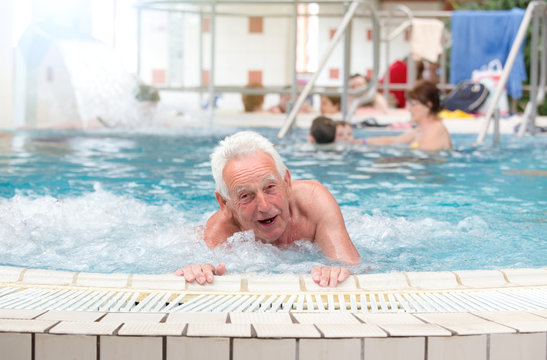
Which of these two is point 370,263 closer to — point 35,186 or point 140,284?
point 140,284

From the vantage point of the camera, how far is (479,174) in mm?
5449

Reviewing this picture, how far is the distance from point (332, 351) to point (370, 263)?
1237 mm

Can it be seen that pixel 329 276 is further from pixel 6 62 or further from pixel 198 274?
pixel 6 62

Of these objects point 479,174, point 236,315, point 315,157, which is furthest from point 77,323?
point 315,157

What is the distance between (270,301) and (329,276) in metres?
0.24

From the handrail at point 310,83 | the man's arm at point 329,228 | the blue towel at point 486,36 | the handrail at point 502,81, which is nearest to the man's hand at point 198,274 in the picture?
the man's arm at point 329,228

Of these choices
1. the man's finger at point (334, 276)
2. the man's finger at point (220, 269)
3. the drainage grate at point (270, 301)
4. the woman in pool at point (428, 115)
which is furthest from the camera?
the woman in pool at point (428, 115)

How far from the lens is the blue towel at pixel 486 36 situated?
9.60 m

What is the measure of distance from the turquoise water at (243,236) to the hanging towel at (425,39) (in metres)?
3.22

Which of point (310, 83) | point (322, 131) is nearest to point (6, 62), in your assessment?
point (310, 83)

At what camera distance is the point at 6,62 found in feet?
30.2

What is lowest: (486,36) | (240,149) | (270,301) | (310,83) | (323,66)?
(270,301)

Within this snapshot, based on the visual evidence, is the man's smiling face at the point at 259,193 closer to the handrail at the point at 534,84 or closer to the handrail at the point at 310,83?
the handrail at the point at 310,83

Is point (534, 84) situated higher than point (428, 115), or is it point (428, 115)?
point (534, 84)
